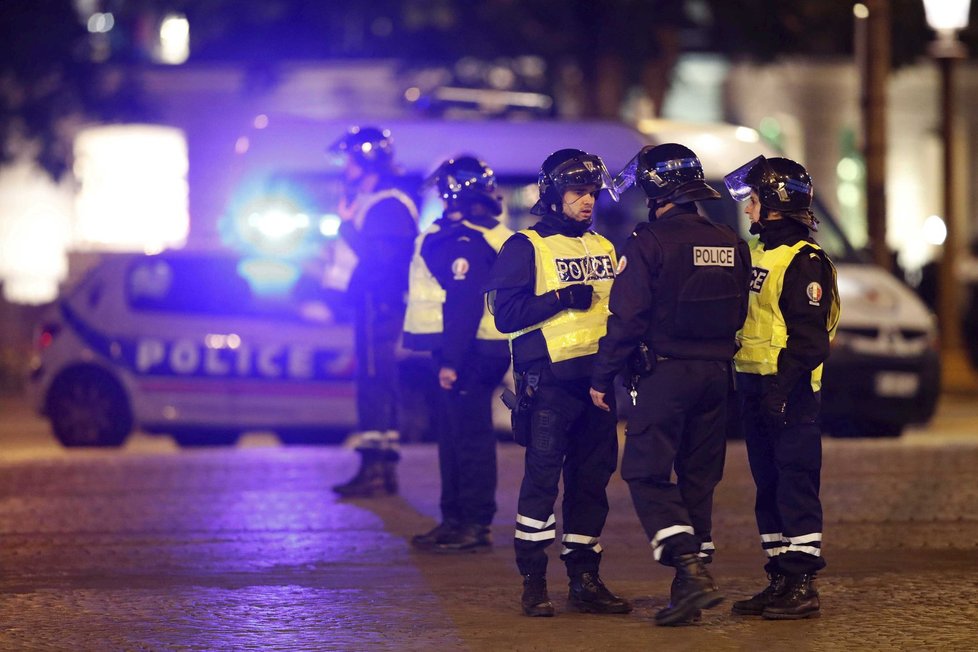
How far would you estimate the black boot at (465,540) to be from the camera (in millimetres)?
8242

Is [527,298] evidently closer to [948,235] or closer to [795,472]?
[795,472]

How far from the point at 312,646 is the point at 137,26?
86.6 ft

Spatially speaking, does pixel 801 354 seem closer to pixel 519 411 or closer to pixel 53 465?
pixel 519 411

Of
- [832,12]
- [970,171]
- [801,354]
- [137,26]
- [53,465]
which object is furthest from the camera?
[970,171]

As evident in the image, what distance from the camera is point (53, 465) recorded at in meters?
11.4

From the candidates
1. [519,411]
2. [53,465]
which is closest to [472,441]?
[519,411]

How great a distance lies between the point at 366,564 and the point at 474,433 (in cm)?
83

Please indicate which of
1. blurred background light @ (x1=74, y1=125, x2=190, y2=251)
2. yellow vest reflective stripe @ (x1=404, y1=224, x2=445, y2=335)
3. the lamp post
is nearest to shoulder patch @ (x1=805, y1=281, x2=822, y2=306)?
yellow vest reflective stripe @ (x1=404, y1=224, x2=445, y2=335)

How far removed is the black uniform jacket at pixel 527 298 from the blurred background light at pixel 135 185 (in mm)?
24737

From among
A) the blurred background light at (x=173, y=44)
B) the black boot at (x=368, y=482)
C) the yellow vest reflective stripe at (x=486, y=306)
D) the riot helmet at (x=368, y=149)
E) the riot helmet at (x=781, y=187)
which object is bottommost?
the black boot at (x=368, y=482)

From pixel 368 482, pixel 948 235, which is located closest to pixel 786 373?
pixel 368 482

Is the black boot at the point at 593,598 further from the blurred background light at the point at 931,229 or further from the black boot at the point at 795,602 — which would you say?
the blurred background light at the point at 931,229

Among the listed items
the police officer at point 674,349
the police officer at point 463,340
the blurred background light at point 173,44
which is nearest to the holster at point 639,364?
the police officer at point 674,349

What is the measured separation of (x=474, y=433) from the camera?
27.1 feet
